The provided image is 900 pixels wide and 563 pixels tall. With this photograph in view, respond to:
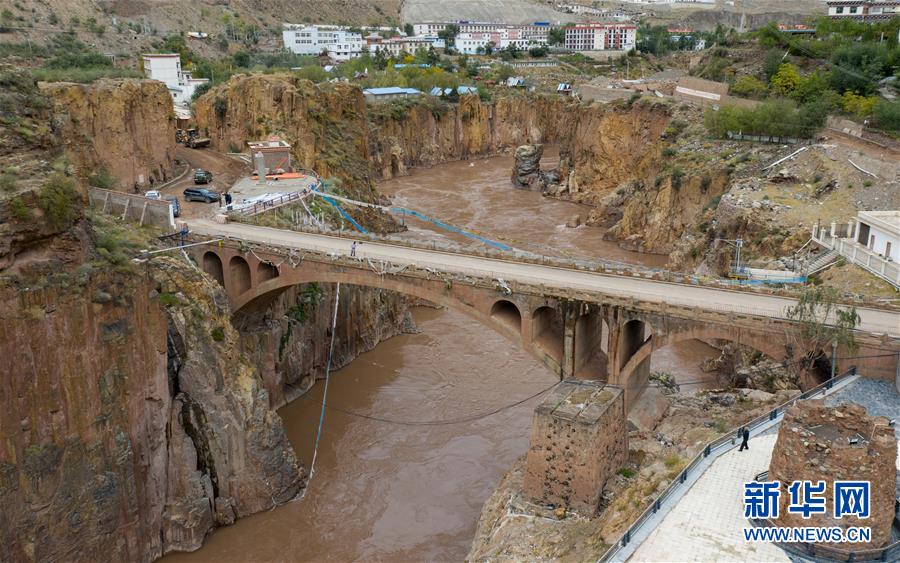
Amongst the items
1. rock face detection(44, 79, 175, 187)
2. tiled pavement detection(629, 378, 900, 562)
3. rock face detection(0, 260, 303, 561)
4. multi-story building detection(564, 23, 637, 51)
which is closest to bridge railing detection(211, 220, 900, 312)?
tiled pavement detection(629, 378, 900, 562)

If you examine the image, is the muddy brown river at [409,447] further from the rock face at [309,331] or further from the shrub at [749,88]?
the shrub at [749,88]

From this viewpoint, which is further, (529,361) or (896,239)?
(529,361)

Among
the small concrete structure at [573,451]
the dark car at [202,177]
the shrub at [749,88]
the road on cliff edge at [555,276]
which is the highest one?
the shrub at [749,88]

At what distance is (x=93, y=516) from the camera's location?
22547 mm

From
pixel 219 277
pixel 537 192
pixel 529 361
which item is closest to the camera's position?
pixel 219 277

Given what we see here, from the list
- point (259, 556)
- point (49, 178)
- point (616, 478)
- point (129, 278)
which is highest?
point (49, 178)

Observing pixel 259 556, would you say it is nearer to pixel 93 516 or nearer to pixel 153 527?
pixel 153 527

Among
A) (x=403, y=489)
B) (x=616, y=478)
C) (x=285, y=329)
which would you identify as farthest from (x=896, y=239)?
(x=285, y=329)

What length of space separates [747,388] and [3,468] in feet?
77.4

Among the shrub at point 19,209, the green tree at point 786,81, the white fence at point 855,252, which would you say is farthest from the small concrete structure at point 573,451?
the green tree at point 786,81

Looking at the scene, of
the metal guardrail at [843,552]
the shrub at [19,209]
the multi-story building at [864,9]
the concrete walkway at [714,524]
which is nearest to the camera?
the metal guardrail at [843,552]

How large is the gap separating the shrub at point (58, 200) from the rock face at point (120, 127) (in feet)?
49.2

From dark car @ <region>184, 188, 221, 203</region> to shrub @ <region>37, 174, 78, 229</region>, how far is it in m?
16.0

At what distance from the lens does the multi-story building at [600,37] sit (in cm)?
14462
